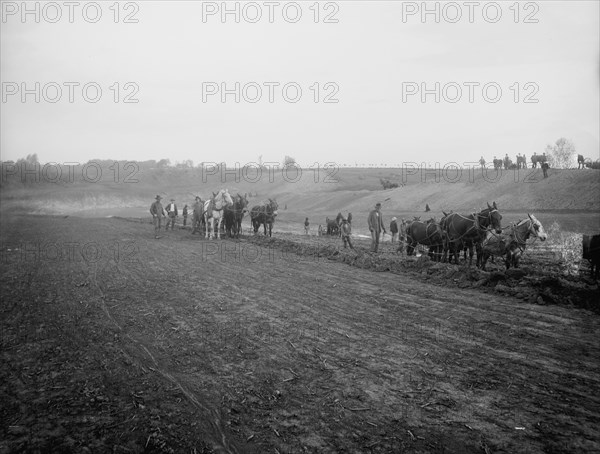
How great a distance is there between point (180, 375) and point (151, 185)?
96.9 m

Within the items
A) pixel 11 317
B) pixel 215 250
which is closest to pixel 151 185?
pixel 215 250

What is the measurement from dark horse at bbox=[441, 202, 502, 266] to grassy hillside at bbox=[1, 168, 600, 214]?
932 inches

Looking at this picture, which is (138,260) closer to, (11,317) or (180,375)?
(11,317)

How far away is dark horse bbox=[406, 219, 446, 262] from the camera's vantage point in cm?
1404

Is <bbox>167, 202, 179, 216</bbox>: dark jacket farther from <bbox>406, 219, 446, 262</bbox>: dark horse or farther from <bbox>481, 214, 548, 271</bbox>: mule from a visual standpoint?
<bbox>481, 214, 548, 271</bbox>: mule

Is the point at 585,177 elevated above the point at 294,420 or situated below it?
above

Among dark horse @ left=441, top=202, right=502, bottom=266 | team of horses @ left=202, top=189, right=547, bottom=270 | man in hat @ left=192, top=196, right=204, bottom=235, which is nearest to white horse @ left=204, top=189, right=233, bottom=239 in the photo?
man in hat @ left=192, top=196, right=204, bottom=235

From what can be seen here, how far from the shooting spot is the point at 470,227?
40.1ft

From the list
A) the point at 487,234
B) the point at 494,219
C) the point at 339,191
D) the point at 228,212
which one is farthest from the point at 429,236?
the point at 339,191

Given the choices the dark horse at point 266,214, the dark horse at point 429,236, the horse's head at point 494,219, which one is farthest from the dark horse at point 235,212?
the horse's head at point 494,219

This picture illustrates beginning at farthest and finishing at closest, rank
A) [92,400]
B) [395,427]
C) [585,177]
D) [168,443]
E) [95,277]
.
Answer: [585,177] < [95,277] < [92,400] < [395,427] < [168,443]

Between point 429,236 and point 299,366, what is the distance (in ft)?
34.8

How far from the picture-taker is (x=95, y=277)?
1030 cm

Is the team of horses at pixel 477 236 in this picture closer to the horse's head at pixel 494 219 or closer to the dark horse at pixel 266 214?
the horse's head at pixel 494 219
